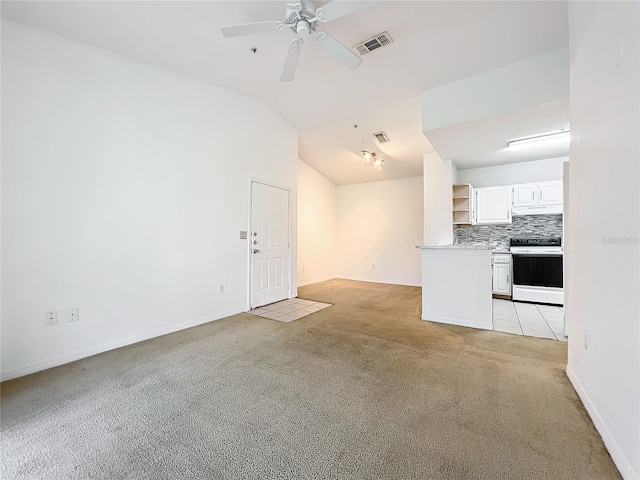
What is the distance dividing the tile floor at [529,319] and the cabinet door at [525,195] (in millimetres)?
1743

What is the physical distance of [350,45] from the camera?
278cm

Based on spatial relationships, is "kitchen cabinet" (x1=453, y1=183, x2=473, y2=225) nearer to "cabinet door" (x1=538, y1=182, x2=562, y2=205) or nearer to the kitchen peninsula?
"cabinet door" (x1=538, y1=182, x2=562, y2=205)

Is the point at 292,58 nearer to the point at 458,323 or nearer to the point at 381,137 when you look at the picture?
the point at 381,137

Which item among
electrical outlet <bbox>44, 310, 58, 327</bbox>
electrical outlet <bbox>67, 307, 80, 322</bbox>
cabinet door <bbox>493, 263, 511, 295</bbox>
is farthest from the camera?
cabinet door <bbox>493, 263, 511, 295</bbox>

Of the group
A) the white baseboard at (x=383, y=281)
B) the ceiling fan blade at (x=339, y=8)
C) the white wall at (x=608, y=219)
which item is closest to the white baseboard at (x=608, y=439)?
the white wall at (x=608, y=219)

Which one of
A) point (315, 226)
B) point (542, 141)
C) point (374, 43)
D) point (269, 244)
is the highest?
point (374, 43)

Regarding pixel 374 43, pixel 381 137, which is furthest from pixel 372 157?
pixel 374 43

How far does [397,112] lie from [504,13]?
177 centimetres

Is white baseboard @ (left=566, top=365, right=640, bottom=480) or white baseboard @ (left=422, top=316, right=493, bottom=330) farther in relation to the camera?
white baseboard @ (left=422, top=316, right=493, bottom=330)

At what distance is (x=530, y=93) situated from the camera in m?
2.77

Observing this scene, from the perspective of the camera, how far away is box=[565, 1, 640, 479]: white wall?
3.77 feet

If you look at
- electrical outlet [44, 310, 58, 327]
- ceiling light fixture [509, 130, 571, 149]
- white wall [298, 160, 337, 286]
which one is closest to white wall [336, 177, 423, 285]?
white wall [298, 160, 337, 286]

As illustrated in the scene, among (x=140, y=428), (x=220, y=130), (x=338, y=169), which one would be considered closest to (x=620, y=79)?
(x=140, y=428)

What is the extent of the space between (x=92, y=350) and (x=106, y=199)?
4.73 ft
